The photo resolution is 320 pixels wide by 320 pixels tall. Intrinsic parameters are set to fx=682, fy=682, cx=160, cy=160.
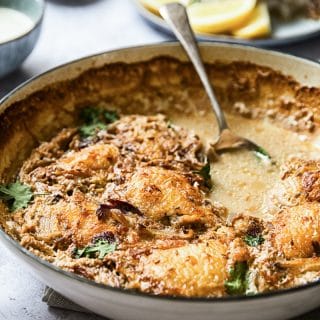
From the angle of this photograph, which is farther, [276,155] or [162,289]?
[276,155]

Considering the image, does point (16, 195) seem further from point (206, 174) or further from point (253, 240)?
point (253, 240)

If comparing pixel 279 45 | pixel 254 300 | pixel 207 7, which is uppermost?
pixel 254 300

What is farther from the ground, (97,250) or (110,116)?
(97,250)

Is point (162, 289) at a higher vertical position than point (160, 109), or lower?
higher

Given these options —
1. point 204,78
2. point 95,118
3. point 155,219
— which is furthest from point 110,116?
point 155,219

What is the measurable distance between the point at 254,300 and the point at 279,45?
1.60 meters

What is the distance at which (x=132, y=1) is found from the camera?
9.45ft

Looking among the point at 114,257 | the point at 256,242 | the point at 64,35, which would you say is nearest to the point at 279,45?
the point at 64,35

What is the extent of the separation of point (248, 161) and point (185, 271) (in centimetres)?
66

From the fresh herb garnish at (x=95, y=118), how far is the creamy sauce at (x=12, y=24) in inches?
20.2

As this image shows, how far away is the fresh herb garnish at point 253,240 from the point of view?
171cm

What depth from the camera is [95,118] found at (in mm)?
2207

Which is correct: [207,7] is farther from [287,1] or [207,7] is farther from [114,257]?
[114,257]

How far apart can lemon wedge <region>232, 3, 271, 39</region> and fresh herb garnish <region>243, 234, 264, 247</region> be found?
1.11 meters
